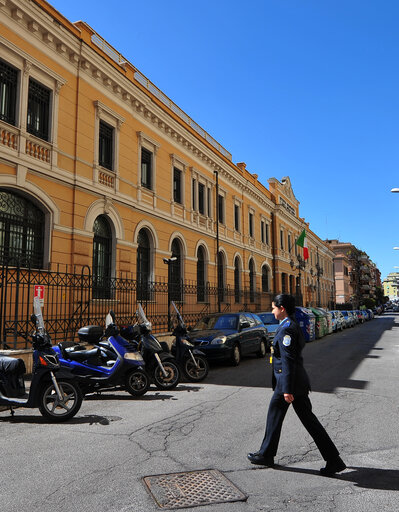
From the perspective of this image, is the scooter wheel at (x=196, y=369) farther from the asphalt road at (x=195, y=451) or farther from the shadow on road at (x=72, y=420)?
the shadow on road at (x=72, y=420)

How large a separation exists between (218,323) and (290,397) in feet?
29.4

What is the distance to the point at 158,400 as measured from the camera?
290 inches

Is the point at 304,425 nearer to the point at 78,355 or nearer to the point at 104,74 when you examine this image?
the point at 78,355

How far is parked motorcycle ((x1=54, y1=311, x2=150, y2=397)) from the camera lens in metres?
7.12

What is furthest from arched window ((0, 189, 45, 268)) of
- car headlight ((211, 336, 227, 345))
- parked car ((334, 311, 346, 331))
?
parked car ((334, 311, 346, 331))

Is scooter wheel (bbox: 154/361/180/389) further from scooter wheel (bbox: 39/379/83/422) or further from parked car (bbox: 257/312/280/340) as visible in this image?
parked car (bbox: 257/312/280/340)

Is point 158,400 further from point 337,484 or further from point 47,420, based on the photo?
point 337,484

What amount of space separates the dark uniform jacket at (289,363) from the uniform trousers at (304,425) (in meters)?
0.10

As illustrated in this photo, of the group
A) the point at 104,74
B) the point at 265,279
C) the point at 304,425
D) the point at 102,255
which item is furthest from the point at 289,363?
the point at 265,279

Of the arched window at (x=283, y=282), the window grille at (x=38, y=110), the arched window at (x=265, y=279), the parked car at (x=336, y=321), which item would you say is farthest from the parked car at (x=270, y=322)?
the arched window at (x=283, y=282)

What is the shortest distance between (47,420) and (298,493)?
3.89 metres

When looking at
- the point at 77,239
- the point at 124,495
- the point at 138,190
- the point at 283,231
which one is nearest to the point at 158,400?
the point at 124,495

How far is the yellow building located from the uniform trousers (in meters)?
6.96

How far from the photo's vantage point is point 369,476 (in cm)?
392
